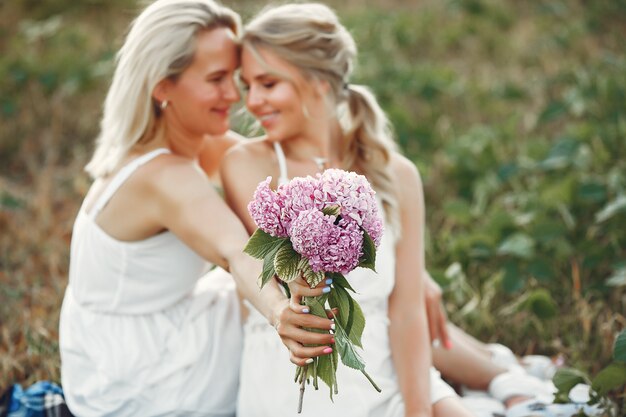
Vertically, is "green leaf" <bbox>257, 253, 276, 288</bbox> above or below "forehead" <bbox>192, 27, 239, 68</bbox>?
below

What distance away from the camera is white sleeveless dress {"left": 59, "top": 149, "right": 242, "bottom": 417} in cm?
282

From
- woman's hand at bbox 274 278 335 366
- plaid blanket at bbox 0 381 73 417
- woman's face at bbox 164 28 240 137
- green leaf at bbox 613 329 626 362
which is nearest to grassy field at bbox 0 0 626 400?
plaid blanket at bbox 0 381 73 417

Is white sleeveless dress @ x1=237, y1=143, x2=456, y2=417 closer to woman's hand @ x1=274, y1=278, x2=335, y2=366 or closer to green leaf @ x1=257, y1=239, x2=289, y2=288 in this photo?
woman's hand @ x1=274, y1=278, x2=335, y2=366

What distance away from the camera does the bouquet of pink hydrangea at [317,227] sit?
1.84m

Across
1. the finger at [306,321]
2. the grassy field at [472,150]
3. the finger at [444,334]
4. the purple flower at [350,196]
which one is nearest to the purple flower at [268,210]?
the purple flower at [350,196]

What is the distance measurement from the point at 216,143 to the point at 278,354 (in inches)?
40.7

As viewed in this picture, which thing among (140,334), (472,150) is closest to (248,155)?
(140,334)

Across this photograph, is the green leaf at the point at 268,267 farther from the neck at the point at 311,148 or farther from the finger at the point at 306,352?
the neck at the point at 311,148

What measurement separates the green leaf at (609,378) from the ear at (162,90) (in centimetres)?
181

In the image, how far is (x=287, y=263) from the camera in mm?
1930

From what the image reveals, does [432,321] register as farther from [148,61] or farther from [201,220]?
[148,61]

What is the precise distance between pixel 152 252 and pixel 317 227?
118 cm

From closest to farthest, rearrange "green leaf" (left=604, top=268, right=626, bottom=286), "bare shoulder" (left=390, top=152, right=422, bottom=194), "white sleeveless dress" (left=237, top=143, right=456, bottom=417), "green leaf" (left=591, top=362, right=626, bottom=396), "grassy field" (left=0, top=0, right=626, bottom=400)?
1. "white sleeveless dress" (left=237, top=143, right=456, bottom=417)
2. "green leaf" (left=591, top=362, right=626, bottom=396)
3. "bare shoulder" (left=390, top=152, right=422, bottom=194)
4. "green leaf" (left=604, top=268, right=626, bottom=286)
5. "grassy field" (left=0, top=0, right=626, bottom=400)

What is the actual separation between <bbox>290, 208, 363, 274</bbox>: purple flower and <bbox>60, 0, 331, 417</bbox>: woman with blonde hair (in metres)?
0.90
